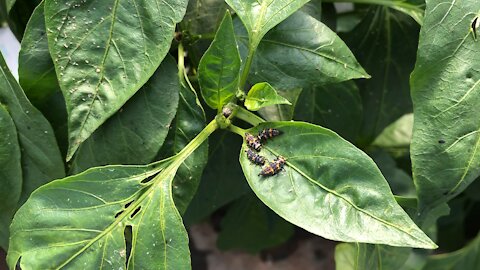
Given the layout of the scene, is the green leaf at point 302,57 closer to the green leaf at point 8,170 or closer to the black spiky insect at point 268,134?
the black spiky insect at point 268,134

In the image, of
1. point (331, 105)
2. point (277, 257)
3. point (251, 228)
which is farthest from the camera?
point (277, 257)

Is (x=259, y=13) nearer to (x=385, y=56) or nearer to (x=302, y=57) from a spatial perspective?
(x=302, y=57)

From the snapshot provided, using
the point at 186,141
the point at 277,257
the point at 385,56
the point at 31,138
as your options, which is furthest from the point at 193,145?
the point at 277,257

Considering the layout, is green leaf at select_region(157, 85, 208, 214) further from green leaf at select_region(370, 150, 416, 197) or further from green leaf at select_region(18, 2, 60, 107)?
green leaf at select_region(370, 150, 416, 197)

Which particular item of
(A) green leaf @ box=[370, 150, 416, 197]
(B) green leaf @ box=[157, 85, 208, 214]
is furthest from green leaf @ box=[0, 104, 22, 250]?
(A) green leaf @ box=[370, 150, 416, 197]

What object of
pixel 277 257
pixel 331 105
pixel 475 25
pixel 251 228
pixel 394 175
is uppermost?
pixel 475 25

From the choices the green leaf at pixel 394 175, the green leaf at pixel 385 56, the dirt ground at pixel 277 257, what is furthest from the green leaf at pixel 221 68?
the dirt ground at pixel 277 257
